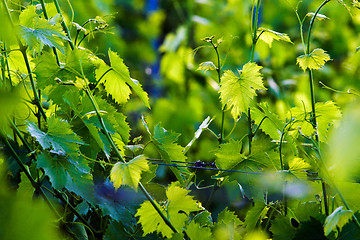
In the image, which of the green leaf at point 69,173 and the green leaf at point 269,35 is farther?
the green leaf at point 269,35

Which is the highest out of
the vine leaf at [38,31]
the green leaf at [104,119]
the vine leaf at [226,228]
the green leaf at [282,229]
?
the vine leaf at [38,31]

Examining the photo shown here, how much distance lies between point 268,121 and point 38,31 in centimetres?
31

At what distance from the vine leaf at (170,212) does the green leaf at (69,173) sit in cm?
7

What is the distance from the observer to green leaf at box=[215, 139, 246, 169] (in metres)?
0.55

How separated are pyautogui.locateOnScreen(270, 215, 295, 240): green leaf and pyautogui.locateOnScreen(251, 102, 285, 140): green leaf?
4.4 inches

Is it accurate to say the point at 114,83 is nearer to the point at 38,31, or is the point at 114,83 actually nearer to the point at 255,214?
the point at 38,31

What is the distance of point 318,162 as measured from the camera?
0.51 metres

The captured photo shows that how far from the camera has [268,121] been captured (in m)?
0.59

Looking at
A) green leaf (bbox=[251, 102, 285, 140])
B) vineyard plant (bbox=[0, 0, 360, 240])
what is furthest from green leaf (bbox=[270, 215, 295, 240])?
green leaf (bbox=[251, 102, 285, 140])

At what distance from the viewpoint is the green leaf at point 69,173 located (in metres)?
0.44

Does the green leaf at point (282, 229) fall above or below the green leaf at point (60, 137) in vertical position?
below

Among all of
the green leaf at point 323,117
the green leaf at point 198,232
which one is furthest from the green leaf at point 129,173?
the green leaf at point 323,117

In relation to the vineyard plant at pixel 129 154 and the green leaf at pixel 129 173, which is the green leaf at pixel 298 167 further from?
the green leaf at pixel 129 173

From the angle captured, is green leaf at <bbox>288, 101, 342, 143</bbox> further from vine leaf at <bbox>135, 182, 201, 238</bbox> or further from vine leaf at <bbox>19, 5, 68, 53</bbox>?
vine leaf at <bbox>19, 5, 68, 53</bbox>
